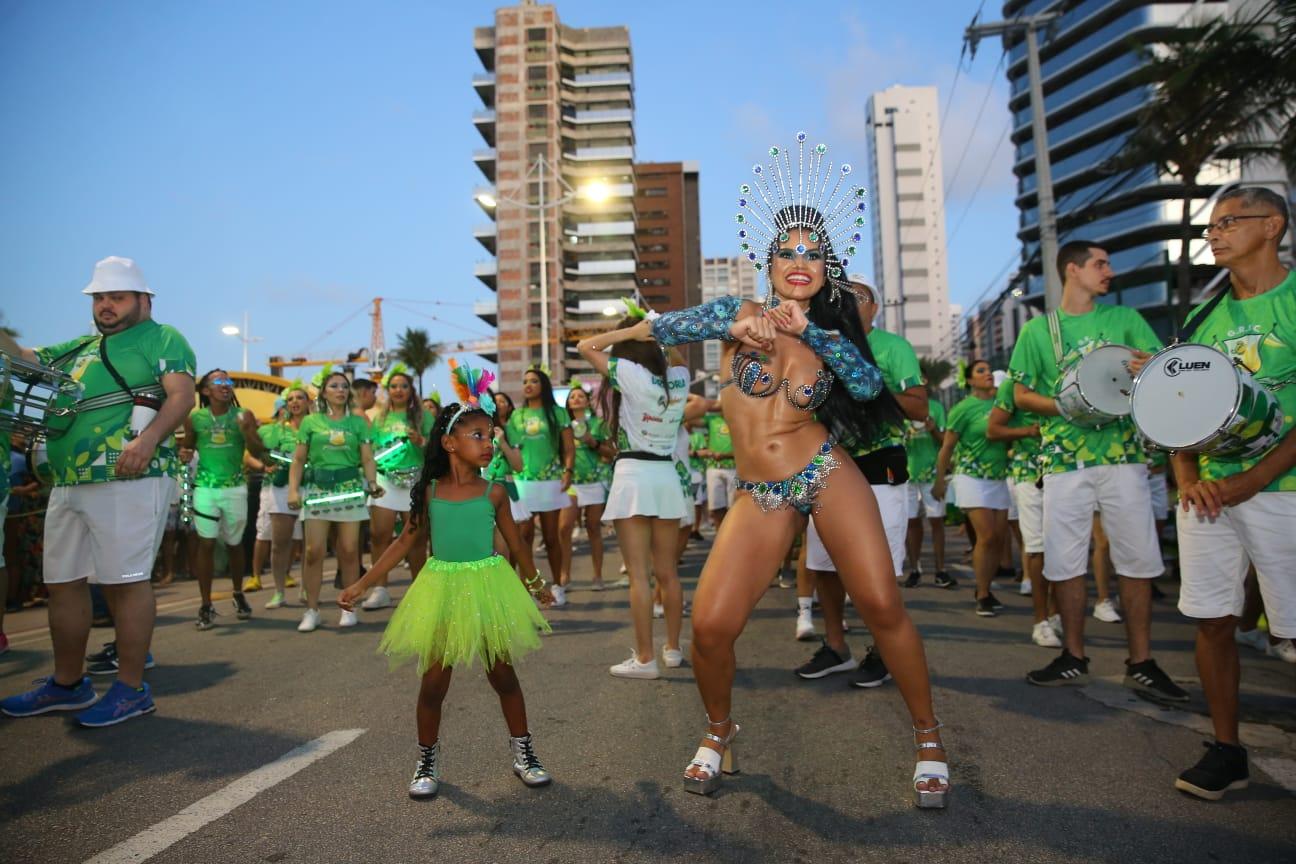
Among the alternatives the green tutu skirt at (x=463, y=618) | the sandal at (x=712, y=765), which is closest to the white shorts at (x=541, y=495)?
the green tutu skirt at (x=463, y=618)

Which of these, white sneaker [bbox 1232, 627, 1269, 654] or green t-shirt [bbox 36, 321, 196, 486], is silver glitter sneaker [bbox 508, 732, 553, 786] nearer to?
green t-shirt [bbox 36, 321, 196, 486]

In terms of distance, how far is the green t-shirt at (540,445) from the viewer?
9789 mm

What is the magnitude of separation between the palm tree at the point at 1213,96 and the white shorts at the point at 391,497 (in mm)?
12236

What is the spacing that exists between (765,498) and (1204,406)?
1794mm

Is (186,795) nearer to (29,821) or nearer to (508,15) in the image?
(29,821)

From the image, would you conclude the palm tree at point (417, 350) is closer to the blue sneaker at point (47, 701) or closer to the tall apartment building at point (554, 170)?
the tall apartment building at point (554, 170)

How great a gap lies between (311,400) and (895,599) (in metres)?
8.80

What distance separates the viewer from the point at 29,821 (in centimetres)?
335

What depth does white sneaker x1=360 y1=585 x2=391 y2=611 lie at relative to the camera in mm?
9039

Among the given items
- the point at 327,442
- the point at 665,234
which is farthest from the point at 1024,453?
the point at 665,234

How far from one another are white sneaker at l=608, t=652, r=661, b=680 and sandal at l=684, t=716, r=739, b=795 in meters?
1.82

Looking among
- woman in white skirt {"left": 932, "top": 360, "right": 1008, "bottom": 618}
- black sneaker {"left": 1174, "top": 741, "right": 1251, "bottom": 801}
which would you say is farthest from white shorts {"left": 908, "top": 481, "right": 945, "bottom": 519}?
black sneaker {"left": 1174, "top": 741, "right": 1251, "bottom": 801}

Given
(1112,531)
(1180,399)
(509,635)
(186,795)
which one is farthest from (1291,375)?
(186,795)

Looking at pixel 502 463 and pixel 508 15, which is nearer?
pixel 502 463
